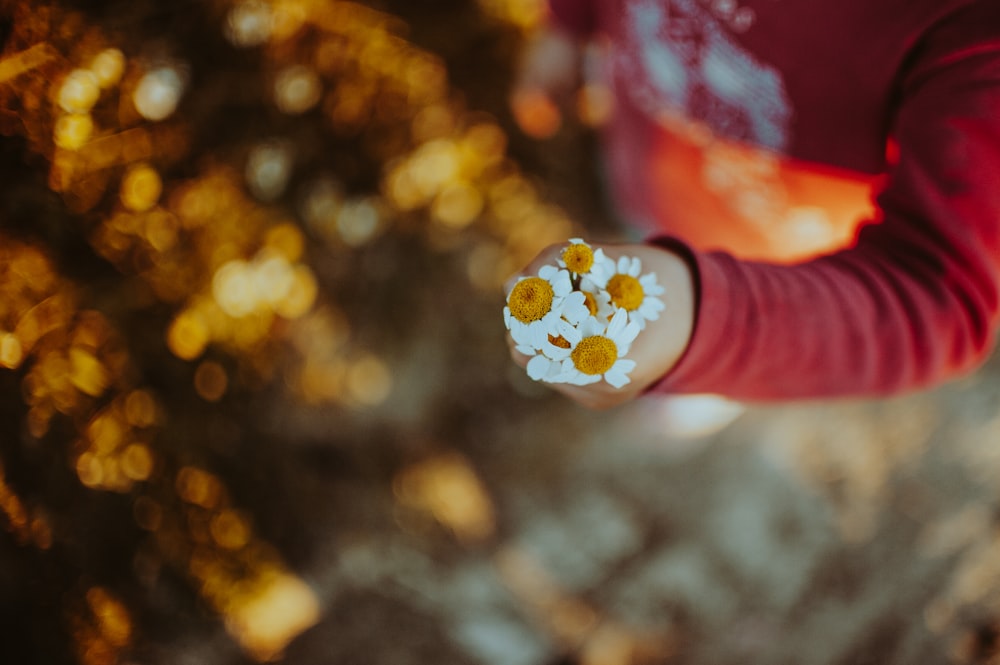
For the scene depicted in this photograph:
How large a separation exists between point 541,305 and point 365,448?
2.27 ft

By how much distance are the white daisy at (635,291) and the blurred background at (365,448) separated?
62 cm

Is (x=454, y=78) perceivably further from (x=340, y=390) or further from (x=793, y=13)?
(x=793, y=13)

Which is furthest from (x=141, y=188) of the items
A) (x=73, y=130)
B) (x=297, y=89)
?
(x=297, y=89)

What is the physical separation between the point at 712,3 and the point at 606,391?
292mm

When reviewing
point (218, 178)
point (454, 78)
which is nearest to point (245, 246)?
point (218, 178)

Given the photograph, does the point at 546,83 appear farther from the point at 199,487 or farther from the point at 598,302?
the point at 199,487

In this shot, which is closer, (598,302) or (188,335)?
(598,302)

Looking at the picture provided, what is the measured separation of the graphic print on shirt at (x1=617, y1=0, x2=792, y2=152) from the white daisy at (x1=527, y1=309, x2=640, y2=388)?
0.24 meters

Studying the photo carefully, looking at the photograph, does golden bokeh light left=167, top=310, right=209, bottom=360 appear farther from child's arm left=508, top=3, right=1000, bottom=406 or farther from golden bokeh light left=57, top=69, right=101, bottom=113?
child's arm left=508, top=3, right=1000, bottom=406

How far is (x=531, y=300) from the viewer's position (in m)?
0.35

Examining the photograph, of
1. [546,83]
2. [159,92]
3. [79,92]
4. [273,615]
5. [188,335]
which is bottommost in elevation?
[273,615]

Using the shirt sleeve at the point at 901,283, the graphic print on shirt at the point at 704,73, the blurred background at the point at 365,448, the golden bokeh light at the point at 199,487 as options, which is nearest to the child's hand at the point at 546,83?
the blurred background at the point at 365,448

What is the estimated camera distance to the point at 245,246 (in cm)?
100

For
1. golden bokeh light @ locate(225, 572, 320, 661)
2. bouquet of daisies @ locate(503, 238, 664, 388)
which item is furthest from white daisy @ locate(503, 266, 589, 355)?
golden bokeh light @ locate(225, 572, 320, 661)
